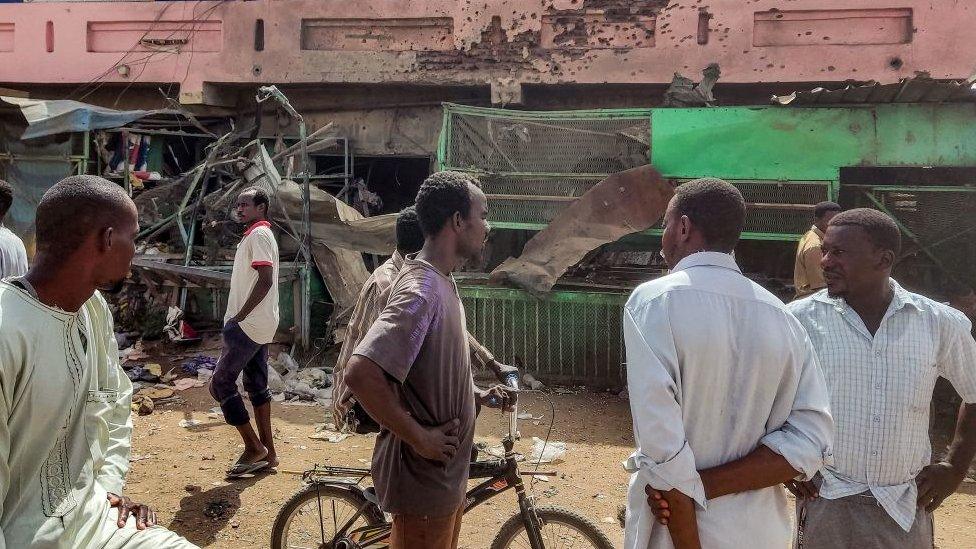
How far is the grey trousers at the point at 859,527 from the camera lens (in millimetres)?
2127

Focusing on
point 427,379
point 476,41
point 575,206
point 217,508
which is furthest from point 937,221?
point 217,508

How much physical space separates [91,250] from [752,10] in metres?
8.78

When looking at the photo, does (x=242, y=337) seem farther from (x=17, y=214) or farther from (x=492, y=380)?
(x=17, y=214)

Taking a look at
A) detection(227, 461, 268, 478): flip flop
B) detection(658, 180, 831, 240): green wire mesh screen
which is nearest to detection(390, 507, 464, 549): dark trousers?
detection(227, 461, 268, 478): flip flop

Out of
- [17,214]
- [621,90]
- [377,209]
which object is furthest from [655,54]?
[17,214]

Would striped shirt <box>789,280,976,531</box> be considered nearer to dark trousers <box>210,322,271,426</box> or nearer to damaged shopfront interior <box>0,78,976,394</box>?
dark trousers <box>210,322,271,426</box>

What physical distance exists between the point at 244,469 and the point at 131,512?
2.96m

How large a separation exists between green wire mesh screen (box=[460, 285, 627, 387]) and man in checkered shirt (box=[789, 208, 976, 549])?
478cm

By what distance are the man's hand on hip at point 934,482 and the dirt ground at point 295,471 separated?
2.05m

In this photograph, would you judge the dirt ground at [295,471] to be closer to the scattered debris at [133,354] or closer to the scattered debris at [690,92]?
the scattered debris at [133,354]

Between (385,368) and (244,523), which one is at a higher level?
(385,368)

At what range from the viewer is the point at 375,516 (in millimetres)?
3146

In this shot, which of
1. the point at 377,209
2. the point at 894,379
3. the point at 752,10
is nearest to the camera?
the point at 894,379

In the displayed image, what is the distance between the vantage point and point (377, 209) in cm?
995
